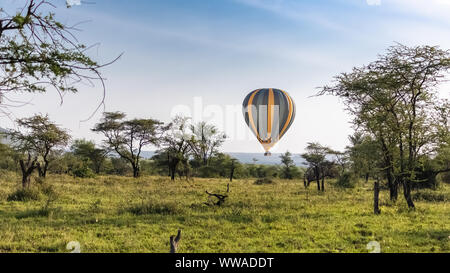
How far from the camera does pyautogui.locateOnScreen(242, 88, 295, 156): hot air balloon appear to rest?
64.1ft

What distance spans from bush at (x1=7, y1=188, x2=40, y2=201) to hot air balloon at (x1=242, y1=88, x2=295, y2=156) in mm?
13896

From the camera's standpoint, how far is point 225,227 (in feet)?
29.6

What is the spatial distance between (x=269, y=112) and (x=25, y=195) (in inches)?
599

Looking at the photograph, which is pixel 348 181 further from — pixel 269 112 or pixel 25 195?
pixel 25 195

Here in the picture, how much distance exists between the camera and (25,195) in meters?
13.5

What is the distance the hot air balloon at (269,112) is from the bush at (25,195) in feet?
45.6

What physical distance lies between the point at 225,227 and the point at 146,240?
8.70 feet

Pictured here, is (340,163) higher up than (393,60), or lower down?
lower down

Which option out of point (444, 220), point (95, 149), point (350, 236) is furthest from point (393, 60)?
point (95, 149)

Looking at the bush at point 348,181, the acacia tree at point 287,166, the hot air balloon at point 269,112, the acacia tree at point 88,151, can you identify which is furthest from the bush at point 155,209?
the acacia tree at point 287,166

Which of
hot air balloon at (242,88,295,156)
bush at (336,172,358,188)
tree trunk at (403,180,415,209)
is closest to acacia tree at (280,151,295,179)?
bush at (336,172,358,188)

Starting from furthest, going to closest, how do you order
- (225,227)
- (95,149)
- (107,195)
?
(95,149), (107,195), (225,227)
